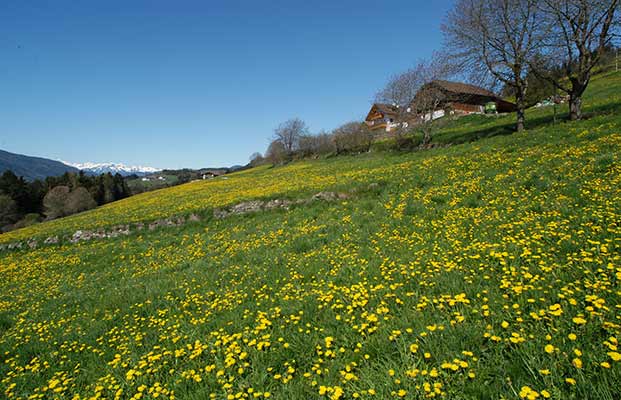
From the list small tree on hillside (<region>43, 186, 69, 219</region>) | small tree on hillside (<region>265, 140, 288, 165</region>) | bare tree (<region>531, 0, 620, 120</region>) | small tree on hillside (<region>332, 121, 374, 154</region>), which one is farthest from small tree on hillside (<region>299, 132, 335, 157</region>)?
small tree on hillside (<region>43, 186, 69, 219</region>)

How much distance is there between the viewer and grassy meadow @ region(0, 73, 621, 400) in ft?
10.8

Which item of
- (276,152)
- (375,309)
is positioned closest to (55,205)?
(276,152)

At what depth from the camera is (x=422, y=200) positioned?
37.6 ft

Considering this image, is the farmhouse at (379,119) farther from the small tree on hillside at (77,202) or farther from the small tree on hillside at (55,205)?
the small tree on hillside at (55,205)

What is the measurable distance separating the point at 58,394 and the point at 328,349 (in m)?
4.37

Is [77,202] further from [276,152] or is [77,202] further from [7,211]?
[276,152]

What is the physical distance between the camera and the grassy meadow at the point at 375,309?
10.8 ft

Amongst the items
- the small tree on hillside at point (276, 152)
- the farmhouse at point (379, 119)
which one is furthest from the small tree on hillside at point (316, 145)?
the farmhouse at point (379, 119)

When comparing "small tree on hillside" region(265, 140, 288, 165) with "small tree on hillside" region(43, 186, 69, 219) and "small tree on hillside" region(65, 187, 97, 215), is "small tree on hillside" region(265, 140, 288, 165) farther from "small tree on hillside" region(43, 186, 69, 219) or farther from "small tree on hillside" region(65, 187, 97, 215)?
"small tree on hillside" region(43, 186, 69, 219)

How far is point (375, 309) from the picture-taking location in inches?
192

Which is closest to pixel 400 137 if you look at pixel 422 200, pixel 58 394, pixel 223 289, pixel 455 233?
pixel 422 200

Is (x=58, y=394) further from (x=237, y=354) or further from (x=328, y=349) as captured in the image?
(x=328, y=349)

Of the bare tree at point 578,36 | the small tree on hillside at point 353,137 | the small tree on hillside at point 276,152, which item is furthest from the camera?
the small tree on hillside at point 276,152

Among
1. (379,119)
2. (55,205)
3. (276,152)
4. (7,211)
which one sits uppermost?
(379,119)
